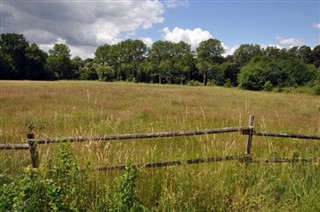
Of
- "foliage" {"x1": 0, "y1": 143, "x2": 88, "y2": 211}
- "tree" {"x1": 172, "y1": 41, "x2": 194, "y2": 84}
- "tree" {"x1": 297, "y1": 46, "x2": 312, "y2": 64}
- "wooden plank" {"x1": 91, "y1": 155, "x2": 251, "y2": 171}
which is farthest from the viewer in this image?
"tree" {"x1": 297, "y1": 46, "x2": 312, "y2": 64}

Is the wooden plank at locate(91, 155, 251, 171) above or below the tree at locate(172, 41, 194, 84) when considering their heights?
below

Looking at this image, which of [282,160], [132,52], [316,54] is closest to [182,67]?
[132,52]

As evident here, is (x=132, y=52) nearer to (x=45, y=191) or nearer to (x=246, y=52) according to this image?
(x=246, y=52)

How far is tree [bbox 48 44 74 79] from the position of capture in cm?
9644

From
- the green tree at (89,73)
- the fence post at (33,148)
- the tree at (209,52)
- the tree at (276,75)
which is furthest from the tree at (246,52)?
the fence post at (33,148)

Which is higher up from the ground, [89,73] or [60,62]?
[60,62]

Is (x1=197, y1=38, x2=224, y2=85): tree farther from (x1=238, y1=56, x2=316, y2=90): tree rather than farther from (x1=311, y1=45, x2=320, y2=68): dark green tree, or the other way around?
(x1=311, y1=45, x2=320, y2=68): dark green tree

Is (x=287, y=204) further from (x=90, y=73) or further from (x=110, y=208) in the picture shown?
(x=90, y=73)

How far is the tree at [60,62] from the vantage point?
3797 inches

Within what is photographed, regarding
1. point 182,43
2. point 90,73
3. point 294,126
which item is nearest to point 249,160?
point 294,126

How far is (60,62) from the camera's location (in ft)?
319

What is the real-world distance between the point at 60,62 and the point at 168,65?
35.9 metres

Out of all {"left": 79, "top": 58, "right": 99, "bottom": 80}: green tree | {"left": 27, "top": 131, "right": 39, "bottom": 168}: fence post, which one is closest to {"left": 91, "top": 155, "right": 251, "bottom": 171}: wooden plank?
{"left": 27, "top": 131, "right": 39, "bottom": 168}: fence post

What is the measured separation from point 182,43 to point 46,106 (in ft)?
341
